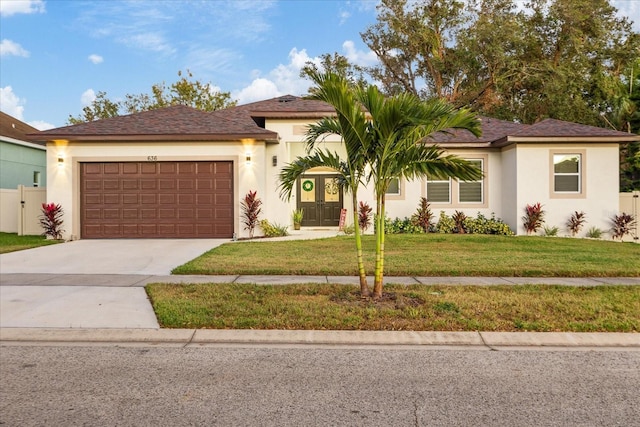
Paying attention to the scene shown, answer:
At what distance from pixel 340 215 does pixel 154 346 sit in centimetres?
1450

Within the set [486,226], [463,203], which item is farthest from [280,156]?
[486,226]

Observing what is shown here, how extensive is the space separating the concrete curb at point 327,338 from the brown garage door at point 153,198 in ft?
34.6

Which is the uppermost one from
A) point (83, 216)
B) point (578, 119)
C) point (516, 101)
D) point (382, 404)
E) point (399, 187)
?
point (516, 101)

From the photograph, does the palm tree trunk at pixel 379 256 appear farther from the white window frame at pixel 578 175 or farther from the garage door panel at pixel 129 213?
the white window frame at pixel 578 175

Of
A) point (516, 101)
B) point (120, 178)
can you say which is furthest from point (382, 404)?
point (516, 101)

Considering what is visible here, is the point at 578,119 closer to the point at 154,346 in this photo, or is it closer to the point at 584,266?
the point at 584,266

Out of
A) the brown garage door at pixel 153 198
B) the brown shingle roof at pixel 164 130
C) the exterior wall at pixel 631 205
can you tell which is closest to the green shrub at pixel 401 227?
the brown shingle roof at pixel 164 130

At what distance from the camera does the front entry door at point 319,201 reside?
1978 centimetres

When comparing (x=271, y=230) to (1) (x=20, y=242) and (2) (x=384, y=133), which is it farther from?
(2) (x=384, y=133)

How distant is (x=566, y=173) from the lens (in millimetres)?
17547

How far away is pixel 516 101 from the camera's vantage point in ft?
102

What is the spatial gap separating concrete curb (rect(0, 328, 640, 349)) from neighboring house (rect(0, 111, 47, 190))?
22.7 m

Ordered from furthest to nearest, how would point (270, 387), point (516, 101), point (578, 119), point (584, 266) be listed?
1. point (516, 101)
2. point (578, 119)
3. point (584, 266)
4. point (270, 387)

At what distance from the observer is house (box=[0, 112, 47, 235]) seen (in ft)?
58.5
